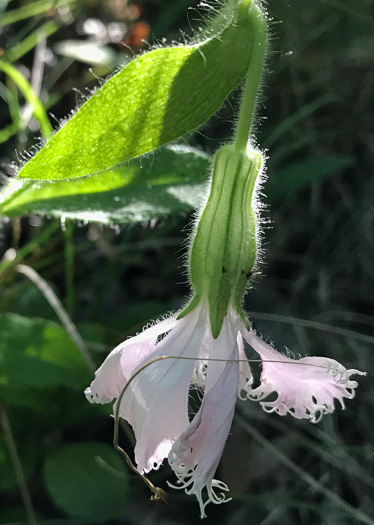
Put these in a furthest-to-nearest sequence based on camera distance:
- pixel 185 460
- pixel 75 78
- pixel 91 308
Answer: pixel 75 78, pixel 91 308, pixel 185 460

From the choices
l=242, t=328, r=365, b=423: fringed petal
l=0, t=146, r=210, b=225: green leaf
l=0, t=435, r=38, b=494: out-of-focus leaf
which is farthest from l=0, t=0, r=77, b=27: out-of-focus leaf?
l=242, t=328, r=365, b=423: fringed petal

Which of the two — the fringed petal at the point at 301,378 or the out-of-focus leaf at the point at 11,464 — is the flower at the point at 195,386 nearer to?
the fringed petal at the point at 301,378

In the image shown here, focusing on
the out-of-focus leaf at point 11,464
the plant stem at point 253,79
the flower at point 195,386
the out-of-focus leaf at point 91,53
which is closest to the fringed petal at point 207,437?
the flower at point 195,386

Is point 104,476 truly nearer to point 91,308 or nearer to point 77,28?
point 91,308

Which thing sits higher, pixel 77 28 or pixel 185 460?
pixel 77 28

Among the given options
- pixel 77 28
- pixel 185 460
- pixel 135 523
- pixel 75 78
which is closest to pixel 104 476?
pixel 135 523

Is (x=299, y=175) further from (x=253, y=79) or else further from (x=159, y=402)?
(x=159, y=402)

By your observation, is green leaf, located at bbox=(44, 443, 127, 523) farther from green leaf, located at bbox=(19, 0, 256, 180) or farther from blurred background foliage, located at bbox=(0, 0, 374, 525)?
green leaf, located at bbox=(19, 0, 256, 180)

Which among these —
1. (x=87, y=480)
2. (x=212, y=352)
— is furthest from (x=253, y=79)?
(x=87, y=480)
